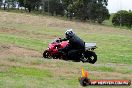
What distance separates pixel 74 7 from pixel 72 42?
60.1 m

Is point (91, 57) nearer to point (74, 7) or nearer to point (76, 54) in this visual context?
point (76, 54)

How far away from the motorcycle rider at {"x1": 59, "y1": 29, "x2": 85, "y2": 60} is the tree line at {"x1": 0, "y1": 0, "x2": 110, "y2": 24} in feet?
193

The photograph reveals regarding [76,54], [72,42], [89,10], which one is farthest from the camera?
[89,10]

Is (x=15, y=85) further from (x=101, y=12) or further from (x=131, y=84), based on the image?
(x=101, y=12)

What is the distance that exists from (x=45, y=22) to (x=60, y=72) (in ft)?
150

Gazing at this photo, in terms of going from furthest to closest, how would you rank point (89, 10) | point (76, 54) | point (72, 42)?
point (89, 10), point (76, 54), point (72, 42)

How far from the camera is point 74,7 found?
80.6 m

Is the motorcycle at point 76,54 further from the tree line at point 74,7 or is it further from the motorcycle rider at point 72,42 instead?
the tree line at point 74,7

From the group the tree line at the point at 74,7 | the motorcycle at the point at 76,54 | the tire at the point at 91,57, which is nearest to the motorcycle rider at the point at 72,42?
the motorcycle at the point at 76,54

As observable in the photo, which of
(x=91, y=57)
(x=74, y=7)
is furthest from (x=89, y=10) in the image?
(x=91, y=57)

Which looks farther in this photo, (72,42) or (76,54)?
(76,54)

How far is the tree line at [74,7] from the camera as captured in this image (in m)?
80.6

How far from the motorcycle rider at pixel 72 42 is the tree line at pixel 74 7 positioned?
58.7m

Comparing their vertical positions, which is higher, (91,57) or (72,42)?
(72,42)
